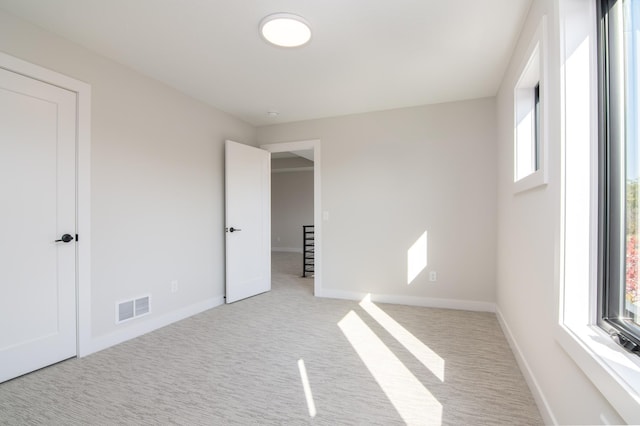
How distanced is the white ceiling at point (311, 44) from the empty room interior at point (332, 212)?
0.02 m

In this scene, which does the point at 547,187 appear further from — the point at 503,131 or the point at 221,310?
the point at 221,310

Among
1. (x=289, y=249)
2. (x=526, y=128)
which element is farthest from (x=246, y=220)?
(x=289, y=249)

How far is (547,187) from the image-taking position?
1.65 metres

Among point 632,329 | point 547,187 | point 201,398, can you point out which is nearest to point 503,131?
point 547,187

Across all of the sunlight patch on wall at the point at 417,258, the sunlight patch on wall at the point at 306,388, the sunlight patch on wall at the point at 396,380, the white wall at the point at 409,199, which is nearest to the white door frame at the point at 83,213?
the sunlight patch on wall at the point at 306,388

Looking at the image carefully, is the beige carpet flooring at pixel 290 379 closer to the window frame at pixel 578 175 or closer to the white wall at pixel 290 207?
the window frame at pixel 578 175

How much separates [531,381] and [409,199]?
2.35 m

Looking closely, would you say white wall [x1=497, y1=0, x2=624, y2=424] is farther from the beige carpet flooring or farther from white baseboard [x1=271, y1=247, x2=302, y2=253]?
white baseboard [x1=271, y1=247, x2=302, y2=253]

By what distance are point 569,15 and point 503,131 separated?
1.87m

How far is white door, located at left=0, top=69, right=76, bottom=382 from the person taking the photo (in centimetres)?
212

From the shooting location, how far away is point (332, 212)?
4.35 meters

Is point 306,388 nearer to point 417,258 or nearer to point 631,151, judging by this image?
point 631,151

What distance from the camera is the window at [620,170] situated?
3.86ft

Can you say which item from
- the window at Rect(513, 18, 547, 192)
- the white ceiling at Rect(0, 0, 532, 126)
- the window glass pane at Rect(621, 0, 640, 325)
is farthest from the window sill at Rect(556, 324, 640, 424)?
the white ceiling at Rect(0, 0, 532, 126)
